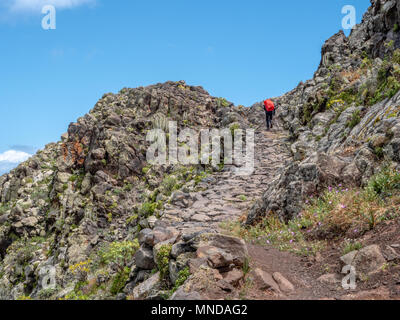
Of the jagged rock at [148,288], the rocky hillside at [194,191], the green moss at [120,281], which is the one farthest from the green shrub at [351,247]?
the green moss at [120,281]

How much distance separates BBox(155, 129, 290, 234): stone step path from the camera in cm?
1005

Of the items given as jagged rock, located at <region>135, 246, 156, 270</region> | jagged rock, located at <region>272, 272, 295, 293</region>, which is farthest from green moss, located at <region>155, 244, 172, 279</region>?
jagged rock, located at <region>272, 272, 295, 293</region>

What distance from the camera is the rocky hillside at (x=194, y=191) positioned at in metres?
5.72

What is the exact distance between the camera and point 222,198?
41.6ft

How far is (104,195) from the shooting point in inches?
691

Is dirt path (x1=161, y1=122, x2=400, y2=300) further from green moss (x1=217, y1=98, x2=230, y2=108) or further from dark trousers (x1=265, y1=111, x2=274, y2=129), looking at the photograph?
green moss (x1=217, y1=98, x2=230, y2=108)

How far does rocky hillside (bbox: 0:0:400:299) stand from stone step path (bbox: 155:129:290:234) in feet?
0.27

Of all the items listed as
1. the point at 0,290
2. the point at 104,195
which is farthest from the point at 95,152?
the point at 0,290

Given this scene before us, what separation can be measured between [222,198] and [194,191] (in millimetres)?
1935

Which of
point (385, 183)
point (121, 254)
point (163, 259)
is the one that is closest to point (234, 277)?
point (163, 259)

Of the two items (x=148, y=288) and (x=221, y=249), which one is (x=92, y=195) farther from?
(x=221, y=249)

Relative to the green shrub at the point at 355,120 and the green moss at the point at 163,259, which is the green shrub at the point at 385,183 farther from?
the green shrub at the point at 355,120

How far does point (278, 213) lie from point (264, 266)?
10.1ft

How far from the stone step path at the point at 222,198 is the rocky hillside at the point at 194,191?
0.08m
